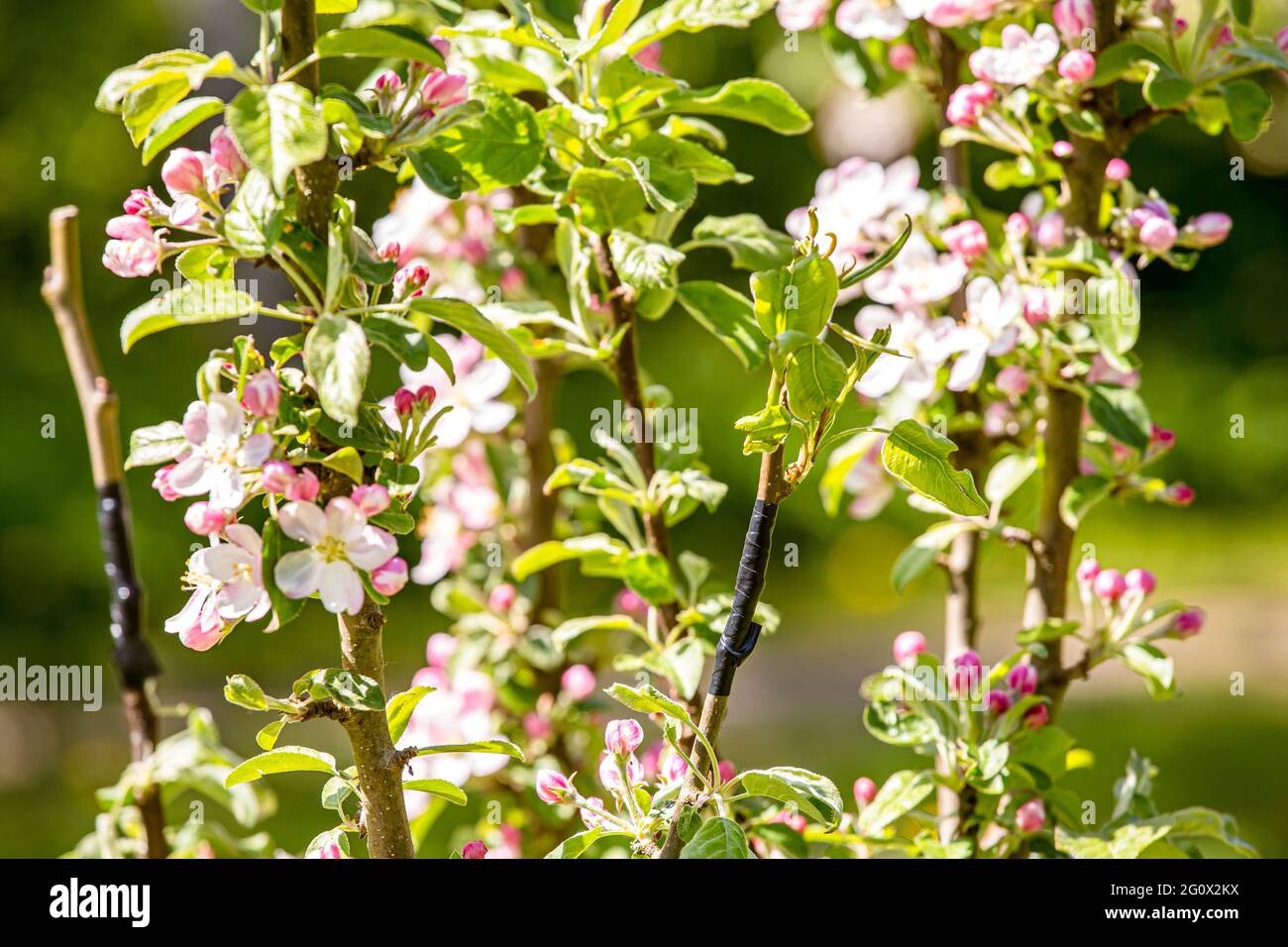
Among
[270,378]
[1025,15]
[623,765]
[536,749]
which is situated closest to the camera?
[270,378]

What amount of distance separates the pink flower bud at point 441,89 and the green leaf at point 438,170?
3 centimetres

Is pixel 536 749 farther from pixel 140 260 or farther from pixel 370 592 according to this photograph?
pixel 140 260

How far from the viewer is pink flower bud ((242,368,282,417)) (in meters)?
0.69

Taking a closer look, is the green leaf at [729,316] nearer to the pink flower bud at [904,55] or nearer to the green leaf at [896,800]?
the green leaf at [896,800]

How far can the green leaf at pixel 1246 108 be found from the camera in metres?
1.06

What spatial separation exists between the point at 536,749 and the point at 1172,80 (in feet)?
2.71

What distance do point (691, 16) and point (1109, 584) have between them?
1.89ft

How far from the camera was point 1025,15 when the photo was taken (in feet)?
3.77

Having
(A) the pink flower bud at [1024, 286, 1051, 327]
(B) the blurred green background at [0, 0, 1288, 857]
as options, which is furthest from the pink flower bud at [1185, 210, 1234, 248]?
(B) the blurred green background at [0, 0, 1288, 857]

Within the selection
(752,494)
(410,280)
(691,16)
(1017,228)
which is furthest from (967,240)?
(752,494)

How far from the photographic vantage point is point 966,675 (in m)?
1.06

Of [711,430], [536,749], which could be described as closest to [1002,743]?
[536,749]

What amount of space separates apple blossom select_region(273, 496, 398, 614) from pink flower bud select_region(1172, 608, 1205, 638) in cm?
72

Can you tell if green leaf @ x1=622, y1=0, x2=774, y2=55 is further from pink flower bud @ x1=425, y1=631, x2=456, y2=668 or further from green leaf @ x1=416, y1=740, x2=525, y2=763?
pink flower bud @ x1=425, y1=631, x2=456, y2=668
